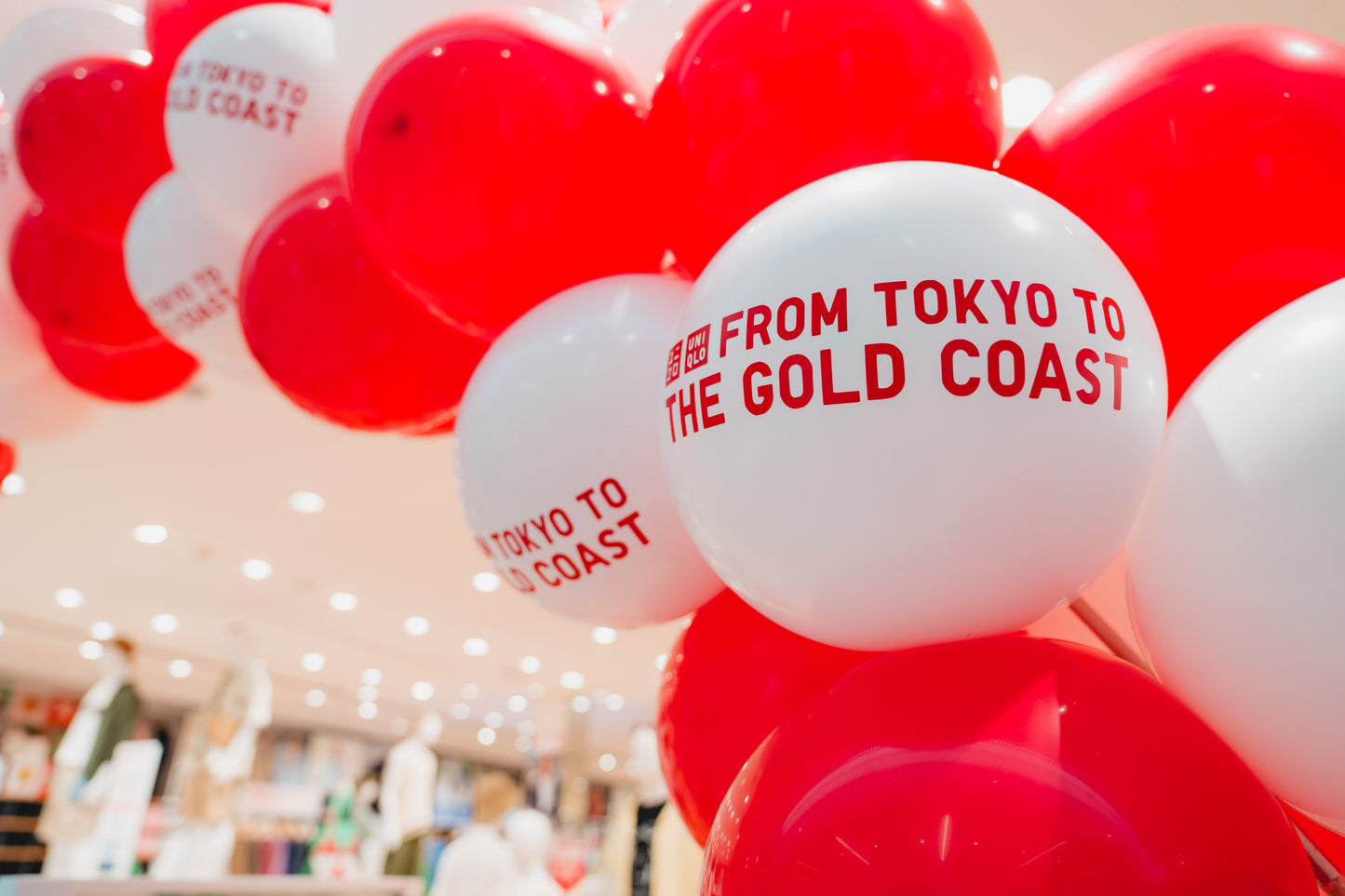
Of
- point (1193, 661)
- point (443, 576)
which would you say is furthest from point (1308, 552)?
point (443, 576)

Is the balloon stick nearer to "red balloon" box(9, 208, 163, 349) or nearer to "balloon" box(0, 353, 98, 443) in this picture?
"red balloon" box(9, 208, 163, 349)

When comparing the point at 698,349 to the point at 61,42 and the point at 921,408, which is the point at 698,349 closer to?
the point at 921,408

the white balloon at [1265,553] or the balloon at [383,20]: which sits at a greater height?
the balloon at [383,20]

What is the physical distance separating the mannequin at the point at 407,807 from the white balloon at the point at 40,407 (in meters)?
3.60

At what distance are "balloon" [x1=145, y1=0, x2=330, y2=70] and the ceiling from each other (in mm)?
754

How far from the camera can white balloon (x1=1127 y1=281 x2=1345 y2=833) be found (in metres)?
0.53

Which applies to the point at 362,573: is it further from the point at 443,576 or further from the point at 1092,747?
the point at 1092,747

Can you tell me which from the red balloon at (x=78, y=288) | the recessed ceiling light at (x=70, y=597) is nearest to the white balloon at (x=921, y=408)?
the red balloon at (x=78, y=288)

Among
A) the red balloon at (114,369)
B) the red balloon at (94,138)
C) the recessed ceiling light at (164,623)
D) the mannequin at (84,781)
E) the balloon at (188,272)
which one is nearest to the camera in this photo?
the balloon at (188,272)

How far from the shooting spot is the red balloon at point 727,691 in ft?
2.80

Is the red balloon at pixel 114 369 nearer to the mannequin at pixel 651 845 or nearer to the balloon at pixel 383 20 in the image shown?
the balloon at pixel 383 20

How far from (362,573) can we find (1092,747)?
5403 millimetres

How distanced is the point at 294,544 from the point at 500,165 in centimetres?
462

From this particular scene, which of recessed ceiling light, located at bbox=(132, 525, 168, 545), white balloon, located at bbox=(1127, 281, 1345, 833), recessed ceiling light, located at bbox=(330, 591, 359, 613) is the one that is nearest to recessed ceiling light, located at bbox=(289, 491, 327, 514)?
recessed ceiling light, located at bbox=(132, 525, 168, 545)
